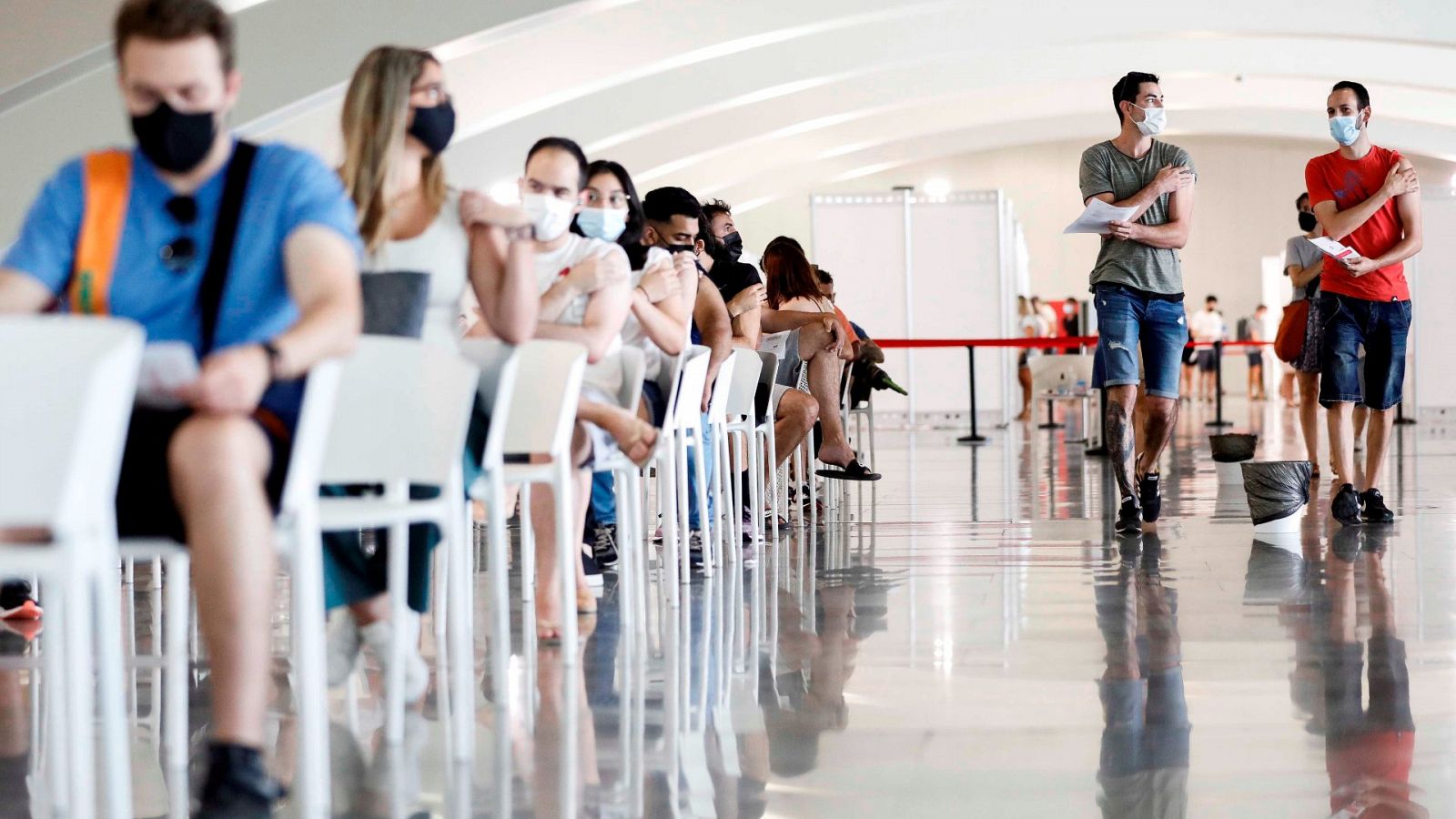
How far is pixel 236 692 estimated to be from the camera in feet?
5.97

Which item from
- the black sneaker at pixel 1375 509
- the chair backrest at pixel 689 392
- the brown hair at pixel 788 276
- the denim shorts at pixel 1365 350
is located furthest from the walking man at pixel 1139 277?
the chair backrest at pixel 689 392

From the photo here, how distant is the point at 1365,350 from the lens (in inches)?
208

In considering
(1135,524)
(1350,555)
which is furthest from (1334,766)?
(1135,524)

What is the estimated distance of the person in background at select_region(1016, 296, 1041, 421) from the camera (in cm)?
1634

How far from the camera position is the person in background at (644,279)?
3.85 m

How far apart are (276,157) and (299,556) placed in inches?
20.5

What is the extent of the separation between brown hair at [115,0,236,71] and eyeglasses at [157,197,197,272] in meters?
0.18

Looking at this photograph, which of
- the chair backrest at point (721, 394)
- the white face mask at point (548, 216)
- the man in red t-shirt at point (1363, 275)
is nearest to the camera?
the white face mask at point (548, 216)

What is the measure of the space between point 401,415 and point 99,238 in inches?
19.8

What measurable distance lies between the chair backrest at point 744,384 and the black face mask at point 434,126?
2.16m

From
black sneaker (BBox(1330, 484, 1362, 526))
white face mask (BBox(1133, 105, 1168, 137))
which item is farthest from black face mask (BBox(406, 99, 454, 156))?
black sneaker (BBox(1330, 484, 1362, 526))

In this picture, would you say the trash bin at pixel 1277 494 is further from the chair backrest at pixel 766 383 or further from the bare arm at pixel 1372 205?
the chair backrest at pixel 766 383

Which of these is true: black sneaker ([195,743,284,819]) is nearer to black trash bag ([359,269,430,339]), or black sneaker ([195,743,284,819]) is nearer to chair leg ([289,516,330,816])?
A: chair leg ([289,516,330,816])

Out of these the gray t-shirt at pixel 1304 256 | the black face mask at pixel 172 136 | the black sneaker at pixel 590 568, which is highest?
the gray t-shirt at pixel 1304 256
